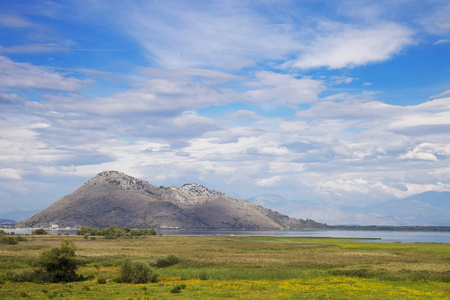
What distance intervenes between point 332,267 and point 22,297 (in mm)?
45992

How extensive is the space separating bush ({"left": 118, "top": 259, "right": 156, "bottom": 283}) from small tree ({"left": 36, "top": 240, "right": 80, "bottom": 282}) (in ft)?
20.6

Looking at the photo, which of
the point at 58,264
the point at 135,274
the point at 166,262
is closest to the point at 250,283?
the point at 135,274

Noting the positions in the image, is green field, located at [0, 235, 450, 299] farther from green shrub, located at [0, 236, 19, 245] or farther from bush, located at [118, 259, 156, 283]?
green shrub, located at [0, 236, 19, 245]

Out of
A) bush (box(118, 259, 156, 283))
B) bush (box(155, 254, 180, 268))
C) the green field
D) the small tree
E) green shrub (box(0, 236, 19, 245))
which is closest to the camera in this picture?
the green field

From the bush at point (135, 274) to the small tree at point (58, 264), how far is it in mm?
6269

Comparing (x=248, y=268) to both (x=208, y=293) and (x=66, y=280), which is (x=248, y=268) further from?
(x=66, y=280)

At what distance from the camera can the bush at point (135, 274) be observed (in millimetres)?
48469

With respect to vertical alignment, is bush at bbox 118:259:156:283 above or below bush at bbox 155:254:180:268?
above

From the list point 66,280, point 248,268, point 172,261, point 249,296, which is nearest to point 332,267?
point 248,268

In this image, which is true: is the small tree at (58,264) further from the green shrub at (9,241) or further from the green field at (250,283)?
the green shrub at (9,241)

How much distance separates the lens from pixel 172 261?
220ft

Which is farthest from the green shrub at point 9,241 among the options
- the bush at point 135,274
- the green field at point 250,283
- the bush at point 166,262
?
the bush at point 135,274

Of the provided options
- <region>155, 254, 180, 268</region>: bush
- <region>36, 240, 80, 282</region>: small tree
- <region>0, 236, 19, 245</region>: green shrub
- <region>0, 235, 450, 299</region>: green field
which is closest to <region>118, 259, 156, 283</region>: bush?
<region>0, 235, 450, 299</region>: green field

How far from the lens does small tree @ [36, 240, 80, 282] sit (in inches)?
1897
